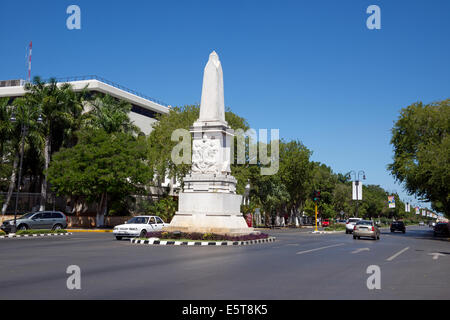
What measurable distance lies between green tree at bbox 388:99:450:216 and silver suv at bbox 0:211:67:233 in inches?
1154

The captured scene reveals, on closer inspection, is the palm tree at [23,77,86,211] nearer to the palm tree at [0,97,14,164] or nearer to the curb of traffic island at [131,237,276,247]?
the palm tree at [0,97,14,164]

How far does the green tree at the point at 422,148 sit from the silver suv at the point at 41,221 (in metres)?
29.3

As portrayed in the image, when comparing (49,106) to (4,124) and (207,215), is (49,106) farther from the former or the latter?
(207,215)

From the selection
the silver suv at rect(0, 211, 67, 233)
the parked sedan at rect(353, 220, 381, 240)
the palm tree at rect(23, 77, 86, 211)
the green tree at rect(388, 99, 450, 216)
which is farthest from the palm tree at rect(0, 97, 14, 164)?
the green tree at rect(388, 99, 450, 216)

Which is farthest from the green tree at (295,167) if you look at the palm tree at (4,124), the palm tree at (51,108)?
the palm tree at (4,124)

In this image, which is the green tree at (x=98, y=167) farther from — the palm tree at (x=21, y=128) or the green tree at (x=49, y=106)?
the palm tree at (x=21, y=128)

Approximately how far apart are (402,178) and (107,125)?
29.1 metres

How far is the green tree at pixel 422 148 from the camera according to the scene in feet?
122

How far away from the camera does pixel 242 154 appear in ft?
155

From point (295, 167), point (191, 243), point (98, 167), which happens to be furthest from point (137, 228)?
point (295, 167)

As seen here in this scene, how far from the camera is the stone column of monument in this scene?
2575 centimetres

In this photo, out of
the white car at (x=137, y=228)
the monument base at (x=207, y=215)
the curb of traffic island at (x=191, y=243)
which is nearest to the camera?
the curb of traffic island at (x=191, y=243)

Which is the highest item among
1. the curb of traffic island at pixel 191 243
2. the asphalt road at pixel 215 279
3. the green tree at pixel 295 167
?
the green tree at pixel 295 167
